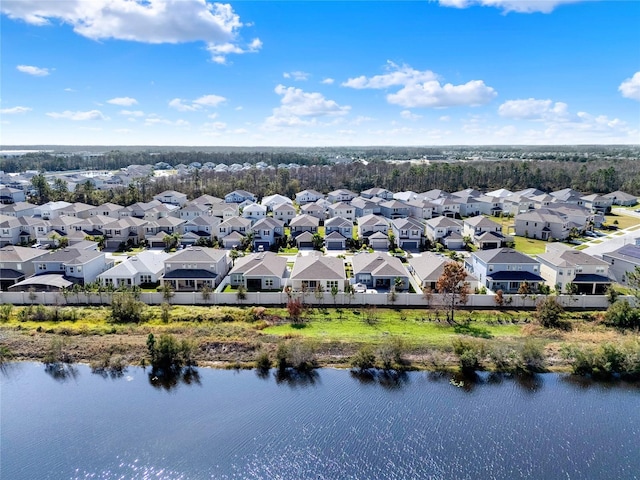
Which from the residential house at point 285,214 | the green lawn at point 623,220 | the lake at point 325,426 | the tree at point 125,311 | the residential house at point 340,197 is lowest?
the lake at point 325,426

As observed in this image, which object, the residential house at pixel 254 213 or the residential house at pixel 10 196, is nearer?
the residential house at pixel 254 213

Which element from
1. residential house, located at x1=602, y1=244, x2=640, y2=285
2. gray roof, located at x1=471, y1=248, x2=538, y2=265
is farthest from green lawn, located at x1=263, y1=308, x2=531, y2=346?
residential house, located at x1=602, y1=244, x2=640, y2=285

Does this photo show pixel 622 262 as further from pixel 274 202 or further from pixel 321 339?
pixel 274 202

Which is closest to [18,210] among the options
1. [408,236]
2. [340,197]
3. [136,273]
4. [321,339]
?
[136,273]

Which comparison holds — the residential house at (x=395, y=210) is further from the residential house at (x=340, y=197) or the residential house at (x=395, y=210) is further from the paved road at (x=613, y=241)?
the paved road at (x=613, y=241)

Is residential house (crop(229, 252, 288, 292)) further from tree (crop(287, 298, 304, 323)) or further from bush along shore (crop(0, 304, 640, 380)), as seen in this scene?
tree (crop(287, 298, 304, 323))

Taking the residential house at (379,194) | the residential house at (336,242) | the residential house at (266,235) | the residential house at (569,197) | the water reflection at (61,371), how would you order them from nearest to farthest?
the water reflection at (61,371) < the residential house at (336,242) < the residential house at (266,235) < the residential house at (569,197) < the residential house at (379,194)

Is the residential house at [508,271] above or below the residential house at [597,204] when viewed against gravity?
below

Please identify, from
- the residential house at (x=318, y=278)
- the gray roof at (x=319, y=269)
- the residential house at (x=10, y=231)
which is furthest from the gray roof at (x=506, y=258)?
the residential house at (x=10, y=231)
